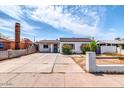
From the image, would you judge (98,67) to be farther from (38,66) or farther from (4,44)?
(4,44)

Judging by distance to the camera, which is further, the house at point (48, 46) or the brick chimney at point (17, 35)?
the house at point (48, 46)

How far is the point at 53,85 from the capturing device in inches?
229

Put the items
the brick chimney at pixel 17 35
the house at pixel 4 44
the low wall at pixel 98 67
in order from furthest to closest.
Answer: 1. the house at pixel 4 44
2. the brick chimney at pixel 17 35
3. the low wall at pixel 98 67

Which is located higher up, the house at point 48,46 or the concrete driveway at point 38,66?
the house at point 48,46

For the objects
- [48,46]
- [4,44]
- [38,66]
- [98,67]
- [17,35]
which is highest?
[17,35]

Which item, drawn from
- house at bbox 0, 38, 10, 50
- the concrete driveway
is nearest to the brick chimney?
house at bbox 0, 38, 10, 50

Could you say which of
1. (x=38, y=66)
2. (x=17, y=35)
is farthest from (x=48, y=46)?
(x=38, y=66)

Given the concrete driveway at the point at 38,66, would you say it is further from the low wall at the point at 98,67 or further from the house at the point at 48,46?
the house at the point at 48,46

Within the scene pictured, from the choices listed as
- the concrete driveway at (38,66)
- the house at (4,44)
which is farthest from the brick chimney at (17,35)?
the concrete driveway at (38,66)

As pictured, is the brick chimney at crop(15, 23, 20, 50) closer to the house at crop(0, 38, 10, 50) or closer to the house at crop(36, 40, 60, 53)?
the house at crop(0, 38, 10, 50)
